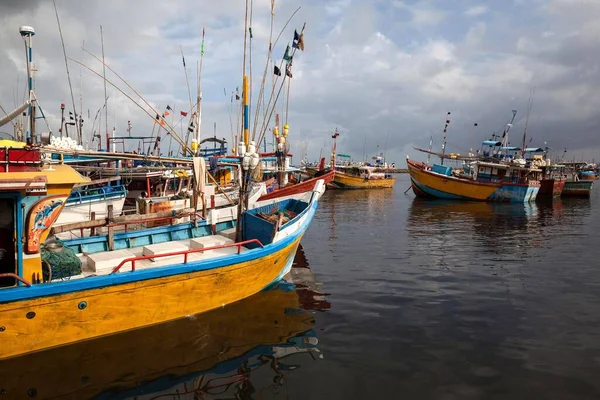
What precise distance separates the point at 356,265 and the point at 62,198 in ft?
31.5

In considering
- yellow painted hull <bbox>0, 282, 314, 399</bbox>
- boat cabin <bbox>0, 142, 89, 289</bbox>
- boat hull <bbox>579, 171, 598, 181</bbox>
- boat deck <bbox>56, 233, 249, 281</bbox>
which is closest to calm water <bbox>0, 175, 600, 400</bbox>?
yellow painted hull <bbox>0, 282, 314, 399</bbox>

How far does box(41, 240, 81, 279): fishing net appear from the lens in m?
7.64

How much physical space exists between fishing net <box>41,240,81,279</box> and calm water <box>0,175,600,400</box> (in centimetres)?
142

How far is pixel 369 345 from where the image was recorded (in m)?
7.90

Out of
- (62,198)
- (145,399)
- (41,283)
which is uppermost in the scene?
(62,198)

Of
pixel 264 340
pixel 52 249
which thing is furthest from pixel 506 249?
pixel 52 249

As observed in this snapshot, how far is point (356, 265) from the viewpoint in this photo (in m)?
14.1

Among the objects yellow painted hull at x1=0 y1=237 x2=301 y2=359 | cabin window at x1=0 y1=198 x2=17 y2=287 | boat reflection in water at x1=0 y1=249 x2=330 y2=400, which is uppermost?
cabin window at x1=0 y1=198 x2=17 y2=287

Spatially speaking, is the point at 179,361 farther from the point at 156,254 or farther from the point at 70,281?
the point at 156,254

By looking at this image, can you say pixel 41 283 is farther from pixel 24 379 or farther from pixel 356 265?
pixel 356 265

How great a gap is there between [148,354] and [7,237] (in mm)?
3227

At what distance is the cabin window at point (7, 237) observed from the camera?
686 cm

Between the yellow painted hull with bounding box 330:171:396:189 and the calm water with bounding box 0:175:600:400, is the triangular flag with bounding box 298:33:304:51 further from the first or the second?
the yellow painted hull with bounding box 330:171:396:189

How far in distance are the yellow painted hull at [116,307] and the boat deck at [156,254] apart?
0.51 meters
